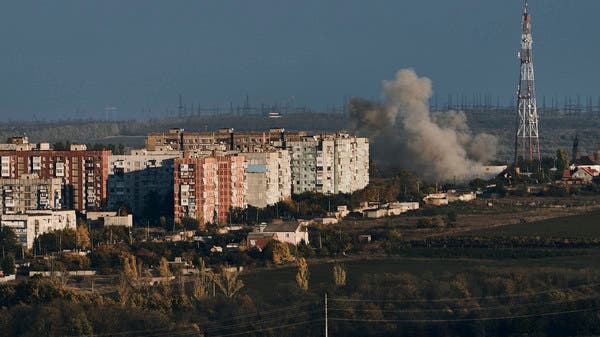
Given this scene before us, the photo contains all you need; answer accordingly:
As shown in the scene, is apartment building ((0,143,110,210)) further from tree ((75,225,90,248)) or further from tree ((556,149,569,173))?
tree ((556,149,569,173))

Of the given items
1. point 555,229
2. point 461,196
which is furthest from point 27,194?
point 555,229

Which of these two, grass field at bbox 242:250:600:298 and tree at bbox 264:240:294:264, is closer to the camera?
grass field at bbox 242:250:600:298

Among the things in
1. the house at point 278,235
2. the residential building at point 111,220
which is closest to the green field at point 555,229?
the house at point 278,235

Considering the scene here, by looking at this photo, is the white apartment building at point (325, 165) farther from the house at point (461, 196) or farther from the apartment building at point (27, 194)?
the apartment building at point (27, 194)

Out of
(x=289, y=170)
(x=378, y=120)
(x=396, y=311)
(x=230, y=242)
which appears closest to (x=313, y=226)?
(x=230, y=242)

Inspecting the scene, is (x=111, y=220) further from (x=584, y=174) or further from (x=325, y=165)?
(x=584, y=174)

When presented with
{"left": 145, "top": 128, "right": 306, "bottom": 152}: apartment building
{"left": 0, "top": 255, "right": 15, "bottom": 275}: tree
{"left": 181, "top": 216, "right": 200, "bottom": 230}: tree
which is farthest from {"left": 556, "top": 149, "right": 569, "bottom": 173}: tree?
{"left": 0, "top": 255, "right": 15, "bottom": 275}: tree
